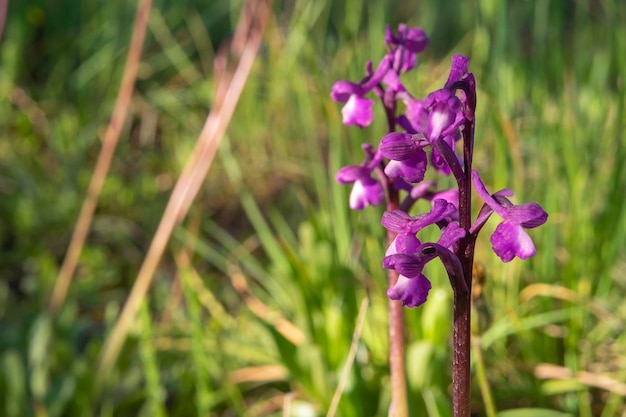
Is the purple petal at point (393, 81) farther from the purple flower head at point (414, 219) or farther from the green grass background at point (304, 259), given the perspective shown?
the green grass background at point (304, 259)

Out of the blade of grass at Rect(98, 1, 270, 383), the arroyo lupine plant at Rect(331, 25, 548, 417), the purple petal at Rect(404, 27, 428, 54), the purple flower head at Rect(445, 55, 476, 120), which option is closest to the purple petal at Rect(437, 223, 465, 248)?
the arroyo lupine plant at Rect(331, 25, 548, 417)

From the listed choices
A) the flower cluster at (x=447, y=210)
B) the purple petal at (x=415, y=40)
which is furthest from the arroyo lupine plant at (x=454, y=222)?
the purple petal at (x=415, y=40)

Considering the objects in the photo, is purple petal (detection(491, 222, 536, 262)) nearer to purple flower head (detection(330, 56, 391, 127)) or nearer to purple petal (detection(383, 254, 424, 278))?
purple petal (detection(383, 254, 424, 278))

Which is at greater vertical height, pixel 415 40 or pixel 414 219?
pixel 415 40

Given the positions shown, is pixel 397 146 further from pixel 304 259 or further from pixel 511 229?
pixel 304 259

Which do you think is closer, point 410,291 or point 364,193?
point 410,291

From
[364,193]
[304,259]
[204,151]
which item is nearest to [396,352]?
[364,193]
